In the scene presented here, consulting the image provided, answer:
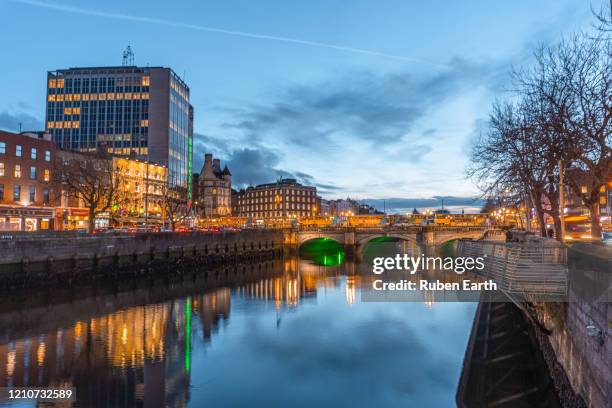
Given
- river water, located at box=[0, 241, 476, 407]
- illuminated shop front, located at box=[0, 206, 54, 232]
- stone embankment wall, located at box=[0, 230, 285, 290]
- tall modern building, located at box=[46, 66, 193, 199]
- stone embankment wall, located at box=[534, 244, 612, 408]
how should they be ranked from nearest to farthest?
stone embankment wall, located at box=[534, 244, 612, 408] → river water, located at box=[0, 241, 476, 407] → stone embankment wall, located at box=[0, 230, 285, 290] → illuminated shop front, located at box=[0, 206, 54, 232] → tall modern building, located at box=[46, 66, 193, 199]

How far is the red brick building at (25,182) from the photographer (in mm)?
60781

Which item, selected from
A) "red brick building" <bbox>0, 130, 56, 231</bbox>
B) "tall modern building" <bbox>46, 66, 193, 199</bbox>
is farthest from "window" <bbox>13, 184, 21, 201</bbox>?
"tall modern building" <bbox>46, 66, 193, 199</bbox>

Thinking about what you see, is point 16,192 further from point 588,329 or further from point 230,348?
point 588,329

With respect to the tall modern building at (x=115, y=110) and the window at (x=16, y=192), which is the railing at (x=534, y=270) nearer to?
the window at (x=16, y=192)

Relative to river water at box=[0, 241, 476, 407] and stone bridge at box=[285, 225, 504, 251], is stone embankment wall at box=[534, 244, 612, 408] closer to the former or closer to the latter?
river water at box=[0, 241, 476, 407]

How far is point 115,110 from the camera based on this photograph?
130375 millimetres

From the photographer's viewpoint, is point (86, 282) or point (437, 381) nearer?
point (437, 381)

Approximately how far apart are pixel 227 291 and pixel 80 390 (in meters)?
29.3

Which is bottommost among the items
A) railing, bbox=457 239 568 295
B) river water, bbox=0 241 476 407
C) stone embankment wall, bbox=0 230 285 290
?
river water, bbox=0 241 476 407

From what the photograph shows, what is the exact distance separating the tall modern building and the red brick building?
5975cm

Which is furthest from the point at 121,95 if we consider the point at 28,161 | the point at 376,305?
the point at 376,305

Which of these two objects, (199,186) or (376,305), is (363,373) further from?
(199,186)

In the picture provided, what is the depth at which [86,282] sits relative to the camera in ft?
153

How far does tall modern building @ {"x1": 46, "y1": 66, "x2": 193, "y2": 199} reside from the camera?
128 m
